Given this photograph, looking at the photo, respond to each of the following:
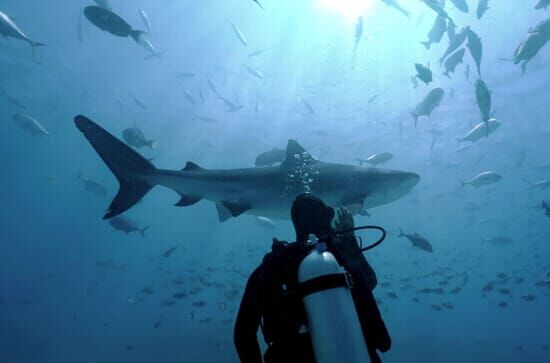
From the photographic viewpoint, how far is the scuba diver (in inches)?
73.9

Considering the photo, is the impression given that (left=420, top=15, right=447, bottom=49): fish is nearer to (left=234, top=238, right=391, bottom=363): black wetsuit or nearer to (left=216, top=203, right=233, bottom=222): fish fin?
(left=216, top=203, right=233, bottom=222): fish fin

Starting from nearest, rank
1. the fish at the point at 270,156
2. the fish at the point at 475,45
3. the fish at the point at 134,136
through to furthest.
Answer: the fish at the point at 475,45 < the fish at the point at 134,136 < the fish at the point at 270,156

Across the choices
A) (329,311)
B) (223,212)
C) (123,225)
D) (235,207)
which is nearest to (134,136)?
(123,225)

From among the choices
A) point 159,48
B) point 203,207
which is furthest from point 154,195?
A: point 159,48

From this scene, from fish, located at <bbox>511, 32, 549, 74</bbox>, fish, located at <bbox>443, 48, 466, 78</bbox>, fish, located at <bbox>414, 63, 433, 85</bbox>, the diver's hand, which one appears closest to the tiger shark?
the diver's hand

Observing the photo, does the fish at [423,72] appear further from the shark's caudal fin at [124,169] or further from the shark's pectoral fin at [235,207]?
the shark's caudal fin at [124,169]

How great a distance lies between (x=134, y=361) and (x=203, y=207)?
5137 centimetres

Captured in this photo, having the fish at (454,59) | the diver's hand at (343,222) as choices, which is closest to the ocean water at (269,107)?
the fish at (454,59)

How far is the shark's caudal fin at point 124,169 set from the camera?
204 inches

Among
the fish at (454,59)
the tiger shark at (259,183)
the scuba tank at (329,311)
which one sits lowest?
the scuba tank at (329,311)

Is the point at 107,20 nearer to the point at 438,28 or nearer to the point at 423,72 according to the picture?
the point at 423,72

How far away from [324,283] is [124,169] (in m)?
4.50

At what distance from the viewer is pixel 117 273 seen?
9306 centimetres

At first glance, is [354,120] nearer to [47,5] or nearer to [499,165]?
[499,165]
